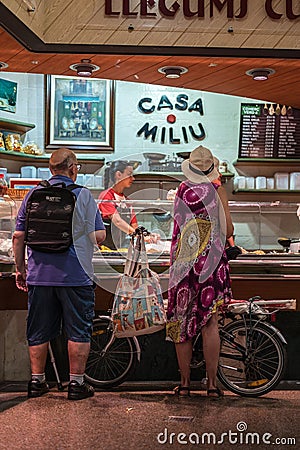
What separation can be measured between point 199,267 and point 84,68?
2193 mm

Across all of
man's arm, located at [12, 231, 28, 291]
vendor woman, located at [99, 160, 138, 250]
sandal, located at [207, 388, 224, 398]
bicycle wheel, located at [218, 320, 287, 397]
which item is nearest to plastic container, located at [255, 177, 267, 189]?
vendor woman, located at [99, 160, 138, 250]

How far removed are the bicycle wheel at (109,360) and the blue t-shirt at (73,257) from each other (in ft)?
2.13

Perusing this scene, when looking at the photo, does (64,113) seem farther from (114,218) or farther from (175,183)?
(114,218)

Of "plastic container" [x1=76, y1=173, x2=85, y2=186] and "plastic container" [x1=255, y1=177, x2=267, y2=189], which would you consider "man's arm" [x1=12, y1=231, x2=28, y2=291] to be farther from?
"plastic container" [x1=255, y1=177, x2=267, y2=189]

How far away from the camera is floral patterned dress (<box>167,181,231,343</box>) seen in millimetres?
5297

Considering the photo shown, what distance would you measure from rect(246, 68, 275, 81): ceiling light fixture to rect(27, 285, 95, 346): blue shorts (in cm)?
247

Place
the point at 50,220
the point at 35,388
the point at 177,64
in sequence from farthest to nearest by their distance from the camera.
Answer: the point at 177,64, the point at 35,388, the point at 50,220

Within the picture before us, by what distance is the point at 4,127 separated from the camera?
28.1ft

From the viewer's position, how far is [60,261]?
5.16 metres

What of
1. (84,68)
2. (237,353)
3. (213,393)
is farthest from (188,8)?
(213,393)

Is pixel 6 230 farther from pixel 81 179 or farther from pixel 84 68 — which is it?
pixel 81 179

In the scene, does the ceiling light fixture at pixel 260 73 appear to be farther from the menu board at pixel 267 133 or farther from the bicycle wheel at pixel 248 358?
the menu board at pixel 267 133

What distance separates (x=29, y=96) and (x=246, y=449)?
5.76 metres

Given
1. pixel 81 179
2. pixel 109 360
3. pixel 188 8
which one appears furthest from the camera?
pixel 81 179
